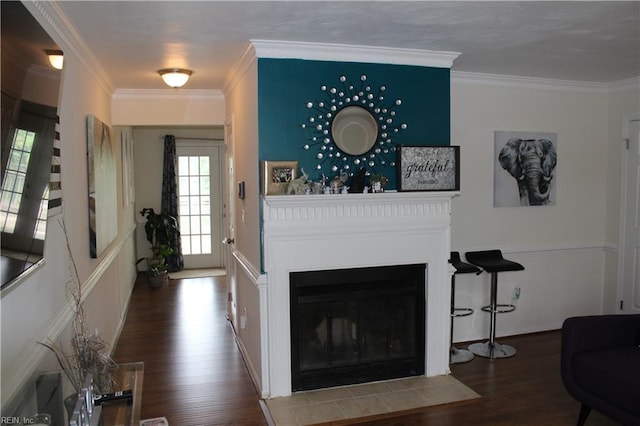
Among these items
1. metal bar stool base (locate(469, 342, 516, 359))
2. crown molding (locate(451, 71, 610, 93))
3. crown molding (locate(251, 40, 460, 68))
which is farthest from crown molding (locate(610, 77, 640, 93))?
metal bar stool base (locate(469, 342, 516, 359))

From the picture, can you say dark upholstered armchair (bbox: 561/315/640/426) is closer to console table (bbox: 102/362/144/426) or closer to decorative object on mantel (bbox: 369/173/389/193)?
decorative object on mantel (bbox: 369/173/389/193)

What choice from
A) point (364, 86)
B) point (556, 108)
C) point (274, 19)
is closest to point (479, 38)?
point (364, 86)

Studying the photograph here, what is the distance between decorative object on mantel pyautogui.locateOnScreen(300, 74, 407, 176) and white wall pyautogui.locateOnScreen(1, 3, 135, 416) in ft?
4.79

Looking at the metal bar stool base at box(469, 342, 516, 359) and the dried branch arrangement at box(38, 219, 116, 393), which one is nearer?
the dried branch arrangement at box(38, 219, 116, 393)

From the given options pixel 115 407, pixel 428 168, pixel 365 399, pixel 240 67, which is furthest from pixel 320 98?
pixel 115 407

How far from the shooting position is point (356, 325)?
148 inches

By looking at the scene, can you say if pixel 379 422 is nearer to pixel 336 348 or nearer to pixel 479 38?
→ pixel 336 348

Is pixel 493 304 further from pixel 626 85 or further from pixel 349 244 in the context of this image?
pixel 626 85

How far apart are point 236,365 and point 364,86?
241 centimetres

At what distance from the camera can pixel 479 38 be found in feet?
10.9

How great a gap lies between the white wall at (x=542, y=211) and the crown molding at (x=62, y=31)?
9.40 ft

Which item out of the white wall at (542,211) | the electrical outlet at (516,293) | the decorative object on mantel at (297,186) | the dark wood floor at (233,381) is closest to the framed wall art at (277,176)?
the decorative object on mantel at (297,186)

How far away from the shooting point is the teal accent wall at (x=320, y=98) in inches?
138

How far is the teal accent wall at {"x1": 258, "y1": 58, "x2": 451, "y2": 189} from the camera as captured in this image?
350cm
